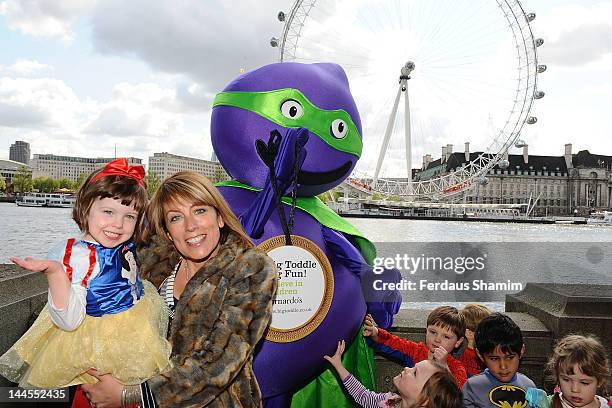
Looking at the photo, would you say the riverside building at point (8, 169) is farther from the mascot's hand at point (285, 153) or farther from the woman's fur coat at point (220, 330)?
the woman's fur coat at point (220, 330)

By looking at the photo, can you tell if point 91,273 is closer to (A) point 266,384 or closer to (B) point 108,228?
(B) point 108,228

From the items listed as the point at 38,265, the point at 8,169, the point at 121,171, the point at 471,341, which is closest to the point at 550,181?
the point at 471,341

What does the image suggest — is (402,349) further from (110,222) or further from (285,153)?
(110,222)

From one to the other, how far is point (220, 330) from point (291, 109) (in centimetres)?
129

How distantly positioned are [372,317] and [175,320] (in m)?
1.34

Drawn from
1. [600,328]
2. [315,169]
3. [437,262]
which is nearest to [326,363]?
[315,169]

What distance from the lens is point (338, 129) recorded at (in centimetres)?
270

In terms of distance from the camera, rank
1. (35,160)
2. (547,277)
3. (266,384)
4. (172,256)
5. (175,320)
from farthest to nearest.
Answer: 1. (35,160)
2. (547,277)
3. (266,384)
4. (172,256)
5. (175,320)

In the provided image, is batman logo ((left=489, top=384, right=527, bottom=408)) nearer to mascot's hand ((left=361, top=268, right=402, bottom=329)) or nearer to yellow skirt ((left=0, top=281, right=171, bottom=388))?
mascot's hand ((left=361, top=268, right=402, bottom=329))

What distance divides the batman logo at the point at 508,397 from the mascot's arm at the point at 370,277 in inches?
25.0

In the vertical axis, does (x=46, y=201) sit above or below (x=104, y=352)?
above

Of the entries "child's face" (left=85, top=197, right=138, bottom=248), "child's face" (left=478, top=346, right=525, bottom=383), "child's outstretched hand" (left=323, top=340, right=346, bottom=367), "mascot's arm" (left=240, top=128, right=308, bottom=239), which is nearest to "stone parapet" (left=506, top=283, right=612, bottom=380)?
"child's face" (left=478, top=346, right=525, bottom=383)

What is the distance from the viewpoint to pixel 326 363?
102 inches

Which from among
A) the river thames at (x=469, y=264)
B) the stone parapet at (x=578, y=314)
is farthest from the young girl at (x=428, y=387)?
the river thames at (x=469, y=264)
